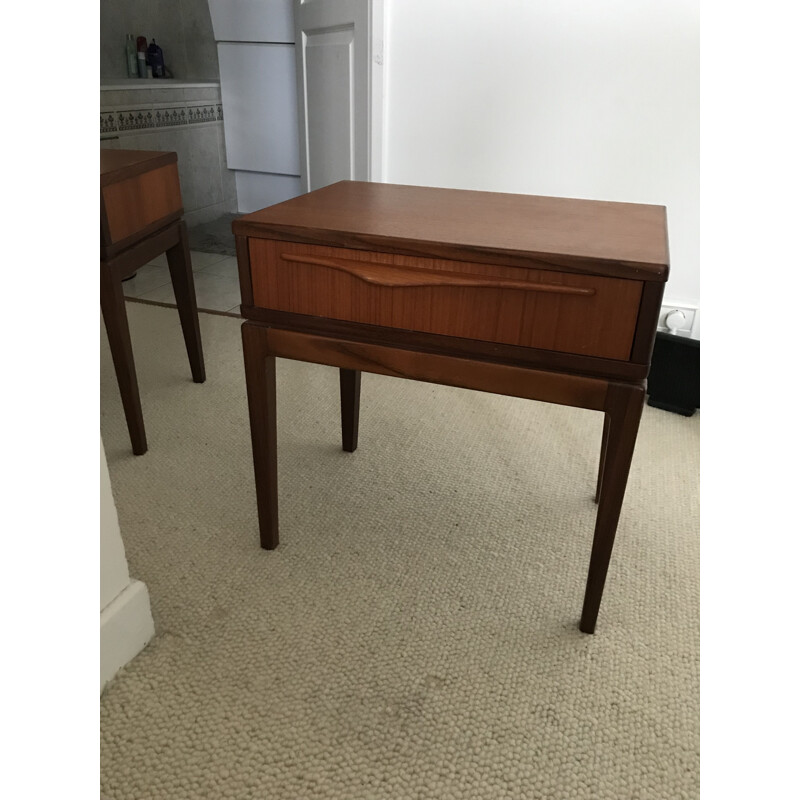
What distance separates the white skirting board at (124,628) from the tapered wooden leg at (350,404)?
1.82 feet

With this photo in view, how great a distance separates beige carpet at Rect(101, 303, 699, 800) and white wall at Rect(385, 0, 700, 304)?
629mm

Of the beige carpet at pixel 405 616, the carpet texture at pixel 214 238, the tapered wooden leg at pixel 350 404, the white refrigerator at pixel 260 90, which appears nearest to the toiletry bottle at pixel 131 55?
the white refrigerator at pixel 260 90

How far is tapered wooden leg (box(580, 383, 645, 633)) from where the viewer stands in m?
0.78

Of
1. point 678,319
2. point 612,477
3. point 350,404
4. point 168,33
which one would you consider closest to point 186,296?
point 350,404

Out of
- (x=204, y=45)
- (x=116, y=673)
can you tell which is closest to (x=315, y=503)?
(x=116, y=673)

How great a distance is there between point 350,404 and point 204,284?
4.73 feet

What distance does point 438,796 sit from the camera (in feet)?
2.40

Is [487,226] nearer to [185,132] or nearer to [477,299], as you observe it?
[477,299]

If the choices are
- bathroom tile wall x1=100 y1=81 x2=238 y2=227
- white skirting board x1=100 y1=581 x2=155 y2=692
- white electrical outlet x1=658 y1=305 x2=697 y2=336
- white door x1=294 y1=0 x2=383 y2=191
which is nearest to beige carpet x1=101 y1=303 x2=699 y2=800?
white skirting board x1=100 y1=581 x2=155 y2=692

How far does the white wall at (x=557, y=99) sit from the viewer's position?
1.56 meters
